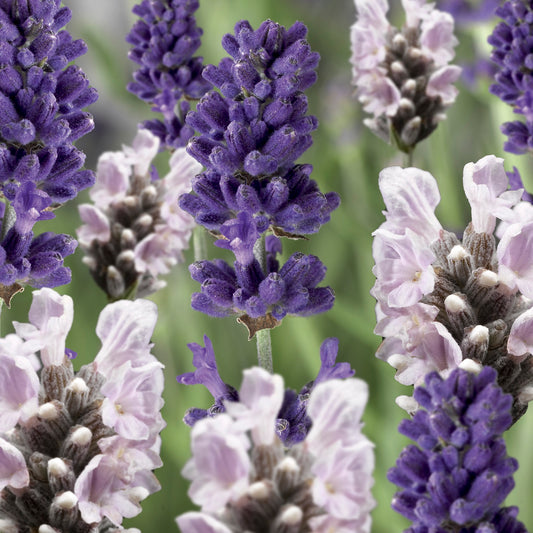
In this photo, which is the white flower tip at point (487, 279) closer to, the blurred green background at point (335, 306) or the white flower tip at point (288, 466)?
the white flower tip at point (288, 466)

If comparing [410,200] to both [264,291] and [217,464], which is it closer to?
[264,291]

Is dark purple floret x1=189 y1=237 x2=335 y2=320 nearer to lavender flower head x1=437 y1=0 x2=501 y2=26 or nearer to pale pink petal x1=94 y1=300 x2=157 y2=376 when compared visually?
pale pink petal x1=94 y1=300 x2=157 y2=376

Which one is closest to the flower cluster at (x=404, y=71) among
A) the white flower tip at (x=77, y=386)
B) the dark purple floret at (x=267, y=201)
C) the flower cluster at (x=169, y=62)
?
the flower cluster at (x=169, y=62)

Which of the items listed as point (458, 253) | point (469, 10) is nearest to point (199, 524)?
point (458, 253)

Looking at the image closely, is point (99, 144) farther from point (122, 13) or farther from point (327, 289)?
point (327, 289)

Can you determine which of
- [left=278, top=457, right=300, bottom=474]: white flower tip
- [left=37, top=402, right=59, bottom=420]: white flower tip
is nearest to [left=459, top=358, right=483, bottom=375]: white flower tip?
[left=278, top=457, right=300, bottom=474]: white flower tip

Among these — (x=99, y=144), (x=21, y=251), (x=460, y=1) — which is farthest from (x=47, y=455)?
(x=99, y=144)
